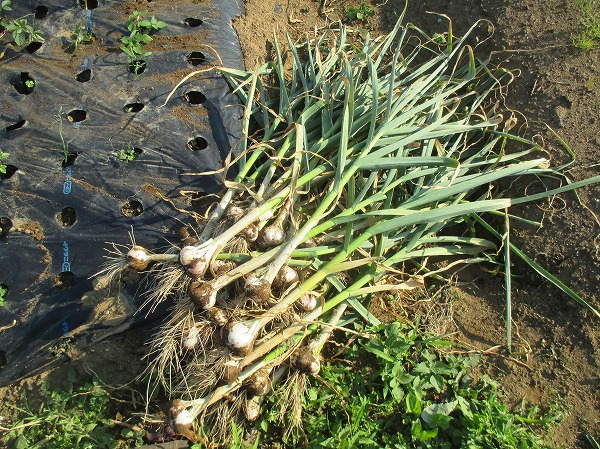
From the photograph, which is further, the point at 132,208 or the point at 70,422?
the point at 132,208

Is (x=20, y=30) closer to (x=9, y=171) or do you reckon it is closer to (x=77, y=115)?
(x=77, y=115)

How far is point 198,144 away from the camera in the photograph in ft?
7.02

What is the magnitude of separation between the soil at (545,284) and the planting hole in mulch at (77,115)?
1.48 feet

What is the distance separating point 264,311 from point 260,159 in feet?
2.59

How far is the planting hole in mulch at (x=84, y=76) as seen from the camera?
216 cm

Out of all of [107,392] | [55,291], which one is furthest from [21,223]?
[107,392]

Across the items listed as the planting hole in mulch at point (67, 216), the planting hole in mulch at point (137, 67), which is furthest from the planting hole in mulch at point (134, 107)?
the planting hole in mulch at point (67, 216)

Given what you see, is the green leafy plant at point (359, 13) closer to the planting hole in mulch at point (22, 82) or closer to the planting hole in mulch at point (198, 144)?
the planting hole in mulch at point (198, 144)

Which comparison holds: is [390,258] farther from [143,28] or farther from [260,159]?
[143,28]

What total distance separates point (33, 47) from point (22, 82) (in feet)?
0.67

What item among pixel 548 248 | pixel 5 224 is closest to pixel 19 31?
pixel 5 224

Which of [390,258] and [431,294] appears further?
[431,294]

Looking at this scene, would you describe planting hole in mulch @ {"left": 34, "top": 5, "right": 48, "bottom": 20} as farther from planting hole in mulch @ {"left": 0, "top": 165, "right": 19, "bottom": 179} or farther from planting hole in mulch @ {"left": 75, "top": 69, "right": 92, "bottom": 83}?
planting hole in mulch @ {"left": 0, "top": 165, "right": 19, "bottom": 179}

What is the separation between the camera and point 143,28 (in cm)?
224
